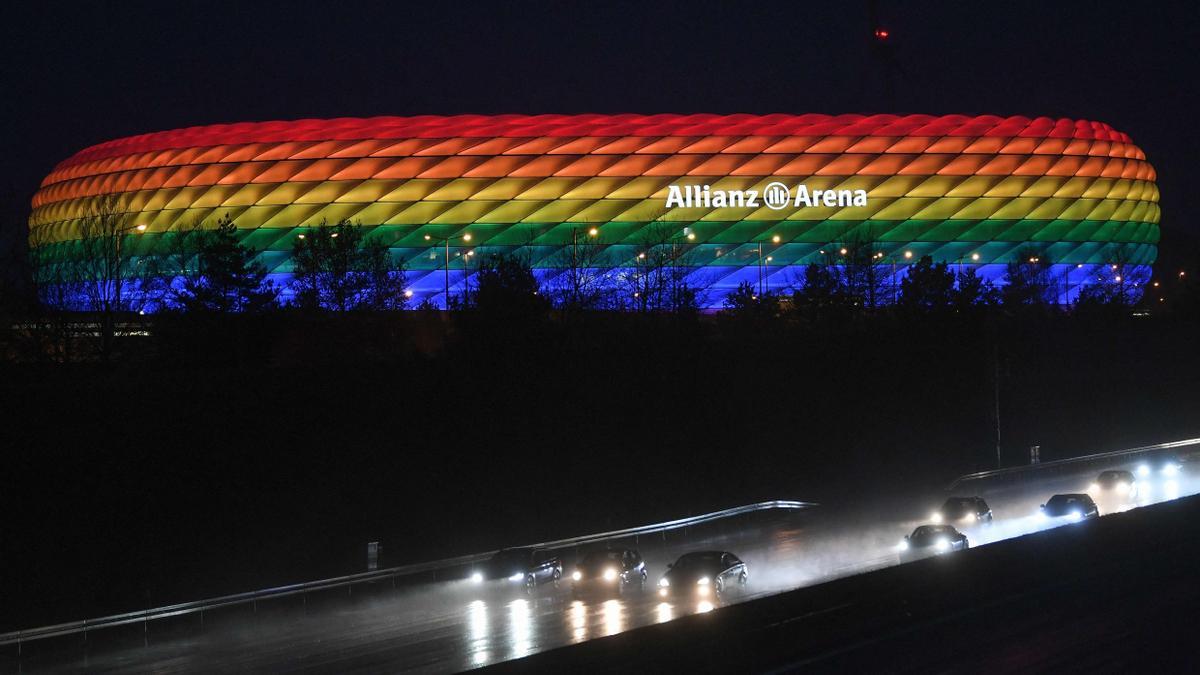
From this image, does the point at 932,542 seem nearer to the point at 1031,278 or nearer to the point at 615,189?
the point at 615,189

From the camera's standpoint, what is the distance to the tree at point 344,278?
4881cm

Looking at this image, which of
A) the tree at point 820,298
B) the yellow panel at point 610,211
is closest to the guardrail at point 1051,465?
the tree at point 820,298

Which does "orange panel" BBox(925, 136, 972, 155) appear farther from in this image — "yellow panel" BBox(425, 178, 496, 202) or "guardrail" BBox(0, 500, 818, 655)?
"guardrail" BBox(0, 500, 818, 655)

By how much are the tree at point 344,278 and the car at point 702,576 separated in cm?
2600

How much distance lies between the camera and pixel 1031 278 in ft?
261

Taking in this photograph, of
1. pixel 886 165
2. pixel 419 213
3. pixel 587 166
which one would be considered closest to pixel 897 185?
pixel 886 165

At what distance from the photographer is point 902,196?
262ft

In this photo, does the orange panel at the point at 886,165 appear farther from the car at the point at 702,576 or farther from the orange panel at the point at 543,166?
the car at the point at 702,576

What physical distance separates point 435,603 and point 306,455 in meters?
11.7

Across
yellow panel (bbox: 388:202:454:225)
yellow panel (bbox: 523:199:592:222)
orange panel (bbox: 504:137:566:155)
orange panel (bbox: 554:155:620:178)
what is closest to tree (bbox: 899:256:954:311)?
yellow panel (bbox: 523:199:592:222)

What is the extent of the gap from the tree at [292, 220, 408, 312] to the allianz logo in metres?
27.7

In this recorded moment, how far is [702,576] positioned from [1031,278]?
61.7 meters

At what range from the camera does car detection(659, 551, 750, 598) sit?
77.4 feet

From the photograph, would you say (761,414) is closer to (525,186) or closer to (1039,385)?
(1039,385)
